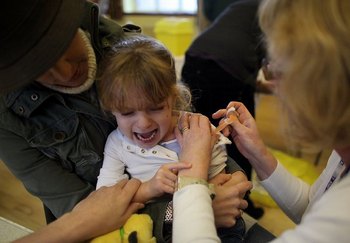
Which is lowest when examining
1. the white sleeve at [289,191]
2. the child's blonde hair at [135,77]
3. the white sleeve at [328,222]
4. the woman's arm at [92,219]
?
the white sleeve at [289,191]

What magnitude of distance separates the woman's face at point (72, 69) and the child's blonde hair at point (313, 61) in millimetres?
503

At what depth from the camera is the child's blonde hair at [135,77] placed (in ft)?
3.20

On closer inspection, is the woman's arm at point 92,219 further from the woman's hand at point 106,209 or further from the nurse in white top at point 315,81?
the nurse in white top at point 315,81

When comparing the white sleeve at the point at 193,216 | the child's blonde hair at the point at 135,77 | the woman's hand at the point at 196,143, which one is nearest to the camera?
the white sleeve at the point at 193,216

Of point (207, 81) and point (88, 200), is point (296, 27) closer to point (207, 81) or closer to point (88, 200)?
point (88, 200)

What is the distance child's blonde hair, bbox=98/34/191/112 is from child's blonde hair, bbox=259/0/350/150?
0.38m

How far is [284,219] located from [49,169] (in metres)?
1.49

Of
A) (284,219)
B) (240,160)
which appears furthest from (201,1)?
(284,219)

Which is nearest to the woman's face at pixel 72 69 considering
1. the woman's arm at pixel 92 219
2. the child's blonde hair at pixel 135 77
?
the child's blonde hair at pixel 135 77

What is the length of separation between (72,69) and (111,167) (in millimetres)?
303

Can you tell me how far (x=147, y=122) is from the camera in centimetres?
100

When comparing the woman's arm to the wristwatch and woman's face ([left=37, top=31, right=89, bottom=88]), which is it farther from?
woman's face ([left=37, top=31, right=89, bottom=88])

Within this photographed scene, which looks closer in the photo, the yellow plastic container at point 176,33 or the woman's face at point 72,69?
the woman's face at point 72,69

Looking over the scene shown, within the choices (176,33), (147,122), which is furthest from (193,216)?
(176,33)
